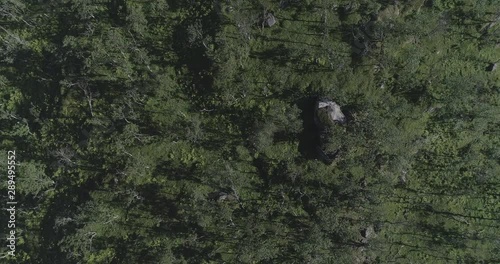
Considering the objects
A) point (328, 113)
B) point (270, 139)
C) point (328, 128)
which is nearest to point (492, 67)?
point (328, 113)

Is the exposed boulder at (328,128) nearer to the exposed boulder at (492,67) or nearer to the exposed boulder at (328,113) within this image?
the exposed boulder at (328,113)

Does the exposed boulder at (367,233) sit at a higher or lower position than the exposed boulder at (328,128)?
lower

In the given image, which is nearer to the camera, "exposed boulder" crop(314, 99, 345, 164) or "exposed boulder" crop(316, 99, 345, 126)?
"exposed boulder" crop(314, 99, 345, 164)

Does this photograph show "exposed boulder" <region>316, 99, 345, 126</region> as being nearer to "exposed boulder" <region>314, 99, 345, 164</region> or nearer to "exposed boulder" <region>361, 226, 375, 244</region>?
"exposed boulder" <region>314, 99, 345, 164</region>

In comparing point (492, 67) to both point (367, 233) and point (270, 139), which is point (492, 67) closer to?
point (367, 233)

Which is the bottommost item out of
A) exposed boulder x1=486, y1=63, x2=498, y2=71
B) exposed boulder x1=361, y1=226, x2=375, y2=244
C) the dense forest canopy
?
exposed boulder x1=361, y1=226, x2=375, y2=244

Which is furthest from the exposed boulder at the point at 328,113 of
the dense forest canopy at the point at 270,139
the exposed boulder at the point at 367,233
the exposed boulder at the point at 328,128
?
the exposed boulder at the point at 367,233

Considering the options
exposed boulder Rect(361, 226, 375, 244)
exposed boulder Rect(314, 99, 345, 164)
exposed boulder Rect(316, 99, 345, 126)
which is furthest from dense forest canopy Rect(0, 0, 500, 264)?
exposed boulder Rect(316, 99, 345, 126)

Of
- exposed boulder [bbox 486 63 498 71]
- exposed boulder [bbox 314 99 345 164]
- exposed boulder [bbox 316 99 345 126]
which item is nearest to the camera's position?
exposed boulder [bbox 314 99 345 164]

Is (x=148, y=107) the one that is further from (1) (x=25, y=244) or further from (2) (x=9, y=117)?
(1) (x=25, y=244)

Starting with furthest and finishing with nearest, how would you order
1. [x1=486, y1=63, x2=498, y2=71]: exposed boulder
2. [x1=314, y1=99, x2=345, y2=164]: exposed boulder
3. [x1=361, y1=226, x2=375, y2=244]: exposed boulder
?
[x1=486, y1=63, x2=498, y2=71]: exposed boulder
[x1=361, y1=226, x2=375, y2=244]: exposed boulder
[x1=314, y1=99, x2=345, y2=164]: exposed boulder
